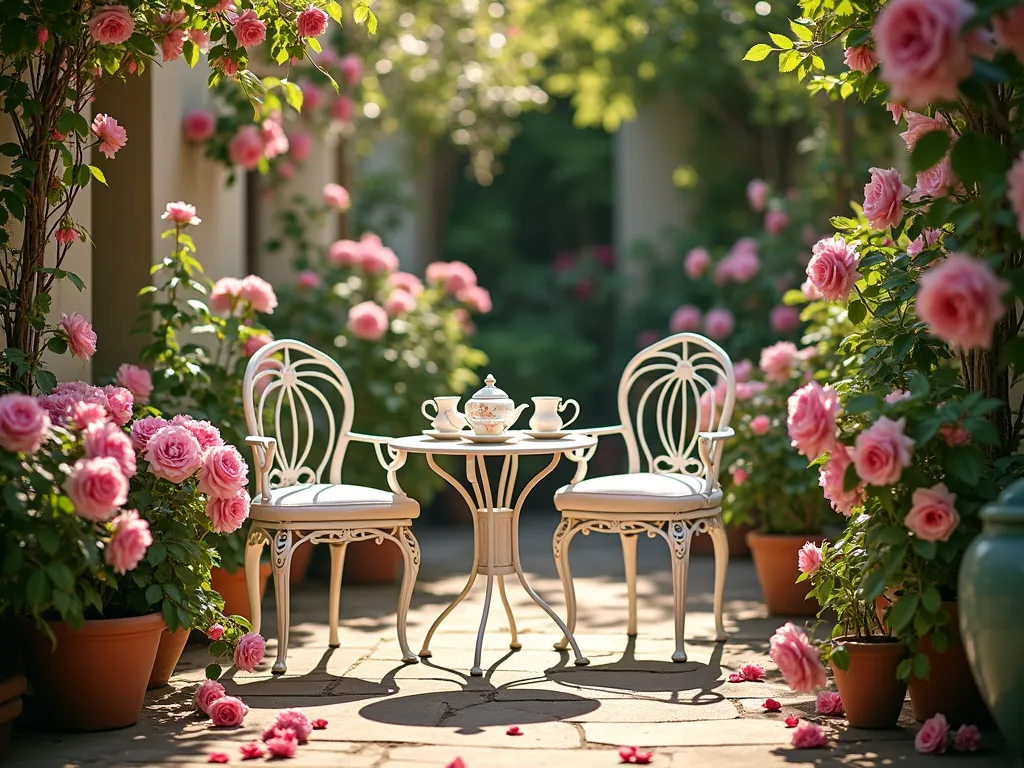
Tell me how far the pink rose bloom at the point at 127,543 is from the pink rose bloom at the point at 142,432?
0.48 meters

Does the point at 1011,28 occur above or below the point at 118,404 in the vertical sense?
above

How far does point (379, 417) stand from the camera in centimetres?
648

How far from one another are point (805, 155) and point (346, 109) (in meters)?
3.89

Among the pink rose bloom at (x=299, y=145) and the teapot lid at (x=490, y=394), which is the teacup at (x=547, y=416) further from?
the pink rose bloom at (x=299, y=145)

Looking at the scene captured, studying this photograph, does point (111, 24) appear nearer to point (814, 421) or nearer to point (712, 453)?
point (814, 421)

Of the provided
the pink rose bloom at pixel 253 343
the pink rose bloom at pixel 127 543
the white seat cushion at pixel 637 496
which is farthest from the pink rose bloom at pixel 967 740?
the pink rose bloom at pixel 253 343

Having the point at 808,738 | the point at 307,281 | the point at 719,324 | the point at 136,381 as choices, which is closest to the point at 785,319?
the point at 719,324

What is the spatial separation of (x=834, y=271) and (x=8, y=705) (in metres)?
2.66

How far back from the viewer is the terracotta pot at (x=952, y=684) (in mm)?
3586

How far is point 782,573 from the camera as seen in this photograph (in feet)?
17.6

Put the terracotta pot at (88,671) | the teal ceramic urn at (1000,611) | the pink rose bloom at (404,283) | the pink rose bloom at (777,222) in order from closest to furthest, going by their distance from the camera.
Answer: the teal ceramic urn at (1000,611), the terracotta pot at (88,671), the pink rose bloom at (404,283), the pink rose bloom at (777,222)

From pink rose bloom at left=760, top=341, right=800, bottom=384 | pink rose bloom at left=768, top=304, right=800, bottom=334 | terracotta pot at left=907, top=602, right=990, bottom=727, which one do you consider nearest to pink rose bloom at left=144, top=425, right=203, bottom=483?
terracotta pot at left=907, top=602, right=990, bottom=727

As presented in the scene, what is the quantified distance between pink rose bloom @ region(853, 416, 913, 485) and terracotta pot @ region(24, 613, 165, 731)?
2065mm

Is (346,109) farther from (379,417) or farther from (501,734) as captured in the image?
(501,734)
